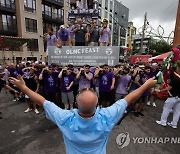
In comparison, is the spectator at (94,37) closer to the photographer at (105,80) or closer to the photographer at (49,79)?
the photographer at (105,80)

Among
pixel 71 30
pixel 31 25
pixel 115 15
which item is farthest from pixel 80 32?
pixel 115 15

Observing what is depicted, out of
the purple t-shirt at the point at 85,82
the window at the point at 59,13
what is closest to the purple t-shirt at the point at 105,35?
the purple t-shirt at the point at 85,82

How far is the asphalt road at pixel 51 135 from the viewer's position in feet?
12.3

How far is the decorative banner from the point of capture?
6457 mm

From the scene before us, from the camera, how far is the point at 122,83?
5.89m

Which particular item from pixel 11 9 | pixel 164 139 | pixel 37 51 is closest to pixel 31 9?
pixel 11 9

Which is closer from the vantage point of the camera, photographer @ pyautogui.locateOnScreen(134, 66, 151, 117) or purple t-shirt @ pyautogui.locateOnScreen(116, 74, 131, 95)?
purple t-shirt @ pyautogui.locateOnScreen(116, 74, 131, 95)

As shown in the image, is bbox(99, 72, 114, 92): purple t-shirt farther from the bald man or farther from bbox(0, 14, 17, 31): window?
bbox(0, 14, 17, 31): window

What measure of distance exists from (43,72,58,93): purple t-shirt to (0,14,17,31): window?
2159cm

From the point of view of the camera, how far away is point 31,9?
25.1 metres

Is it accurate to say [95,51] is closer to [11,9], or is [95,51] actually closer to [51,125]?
[51,125]

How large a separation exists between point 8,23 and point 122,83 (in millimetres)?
24248

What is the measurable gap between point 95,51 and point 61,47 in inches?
59.9

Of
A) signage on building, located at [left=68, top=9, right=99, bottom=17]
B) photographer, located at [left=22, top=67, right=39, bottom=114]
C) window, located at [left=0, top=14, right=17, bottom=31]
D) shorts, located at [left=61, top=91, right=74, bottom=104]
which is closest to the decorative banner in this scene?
photographer, located at [left=22, top=67, right=39, bottom=114]
